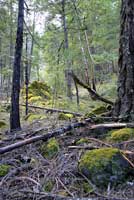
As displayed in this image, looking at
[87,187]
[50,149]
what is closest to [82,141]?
[50,149]

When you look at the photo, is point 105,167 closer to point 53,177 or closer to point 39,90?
point 53,177

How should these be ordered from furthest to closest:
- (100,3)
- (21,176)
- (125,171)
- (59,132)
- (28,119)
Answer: (100,3)
(28,119)
(59,132)
(21,176)
(125,171)

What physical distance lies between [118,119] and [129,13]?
2.08 m

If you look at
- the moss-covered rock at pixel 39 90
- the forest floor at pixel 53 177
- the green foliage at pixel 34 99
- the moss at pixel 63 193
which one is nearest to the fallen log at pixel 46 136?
the forest floor at pixel 53 177

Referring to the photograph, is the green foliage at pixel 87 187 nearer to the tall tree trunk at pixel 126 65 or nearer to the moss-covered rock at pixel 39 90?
the tall tree trunk at pixel 126 65

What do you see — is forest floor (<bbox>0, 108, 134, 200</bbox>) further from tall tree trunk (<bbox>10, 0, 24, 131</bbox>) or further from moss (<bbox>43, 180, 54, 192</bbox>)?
tall tree trunk (<bbox>10, 0, 24, 131</bbox>)

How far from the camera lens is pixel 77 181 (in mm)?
3244

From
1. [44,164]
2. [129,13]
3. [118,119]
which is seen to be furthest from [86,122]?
[129,13]

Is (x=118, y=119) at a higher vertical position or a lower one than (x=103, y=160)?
higher

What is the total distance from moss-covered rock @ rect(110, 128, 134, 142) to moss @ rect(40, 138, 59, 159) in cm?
94

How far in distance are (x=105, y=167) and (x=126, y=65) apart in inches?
98.5

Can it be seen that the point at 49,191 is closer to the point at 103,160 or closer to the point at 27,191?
the point at 27,191

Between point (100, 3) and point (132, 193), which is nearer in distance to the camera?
point (132, 193)

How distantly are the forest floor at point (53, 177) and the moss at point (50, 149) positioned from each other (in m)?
0.07
